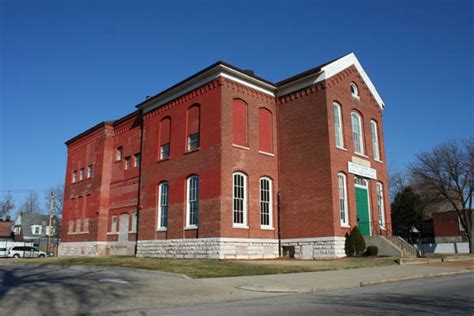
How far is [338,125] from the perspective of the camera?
24609 millimetres

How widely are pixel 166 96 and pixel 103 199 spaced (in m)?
10.8

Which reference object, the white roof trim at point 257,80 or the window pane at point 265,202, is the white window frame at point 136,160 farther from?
the window pane at point 265,202

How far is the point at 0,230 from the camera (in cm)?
7462

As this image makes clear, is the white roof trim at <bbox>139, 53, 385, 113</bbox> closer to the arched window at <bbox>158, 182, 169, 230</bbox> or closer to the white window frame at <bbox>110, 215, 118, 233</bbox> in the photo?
the arched window at <bbox>158, 182, 169, 230</bbox>

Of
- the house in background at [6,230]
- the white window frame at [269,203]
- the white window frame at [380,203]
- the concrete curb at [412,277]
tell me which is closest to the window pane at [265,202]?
the white window frame at [269,203]

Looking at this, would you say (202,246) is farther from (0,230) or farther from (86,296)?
(0,230)

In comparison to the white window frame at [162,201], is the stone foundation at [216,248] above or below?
below

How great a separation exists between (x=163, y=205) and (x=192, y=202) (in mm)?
3131

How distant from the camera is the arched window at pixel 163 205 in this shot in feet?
84.4

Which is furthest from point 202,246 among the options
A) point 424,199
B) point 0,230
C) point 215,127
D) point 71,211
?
point 0,230

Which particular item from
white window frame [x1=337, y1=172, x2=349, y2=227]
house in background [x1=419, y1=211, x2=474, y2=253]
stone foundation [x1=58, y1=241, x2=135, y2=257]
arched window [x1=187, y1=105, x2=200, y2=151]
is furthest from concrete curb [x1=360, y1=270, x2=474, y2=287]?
house in background [x1=419, y1=211, x2=474, y2=253]

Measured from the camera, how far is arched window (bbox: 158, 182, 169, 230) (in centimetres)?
2572

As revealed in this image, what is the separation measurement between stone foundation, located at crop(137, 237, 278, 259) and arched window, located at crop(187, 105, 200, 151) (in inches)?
228

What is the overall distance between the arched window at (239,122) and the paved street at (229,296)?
11174 mm
